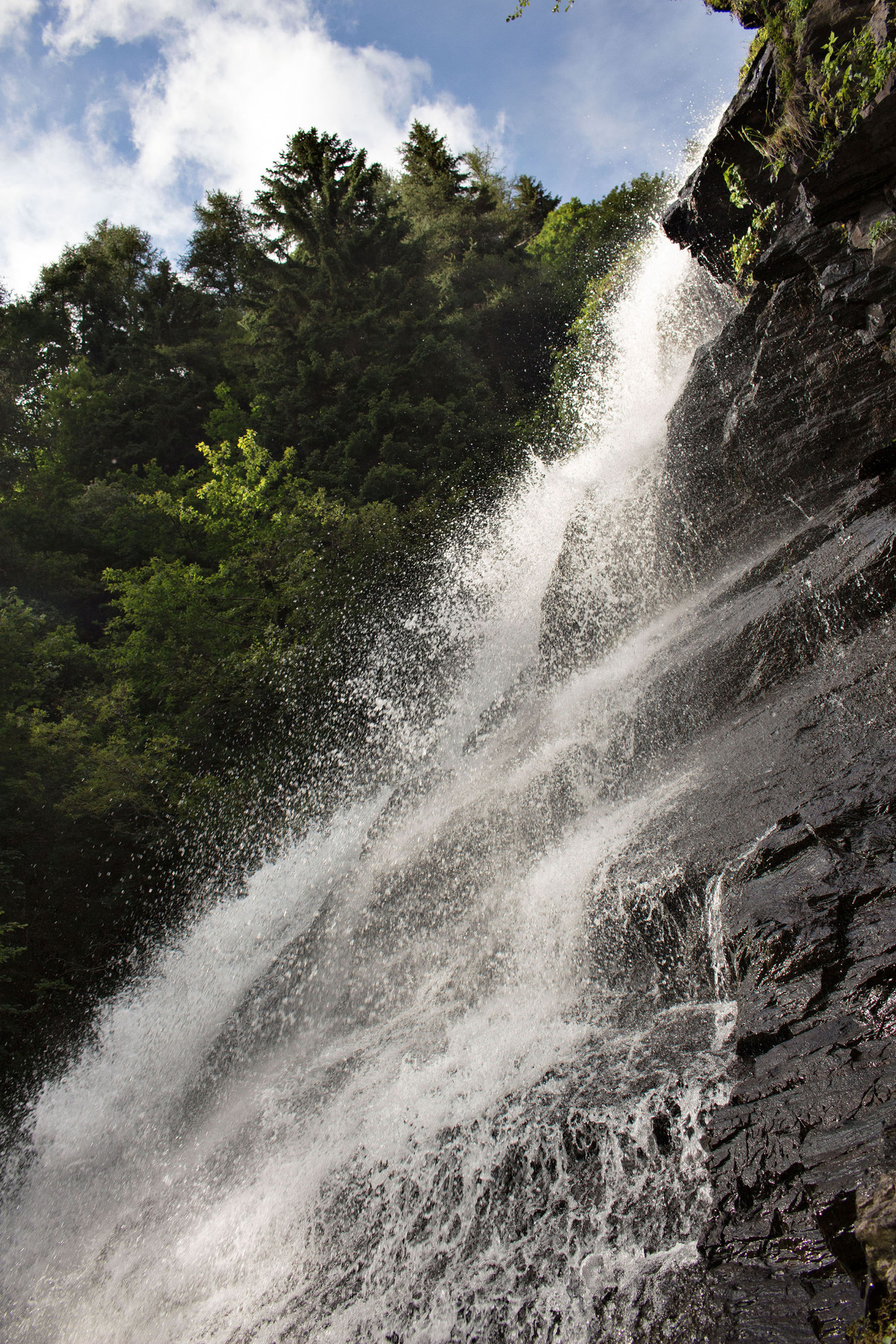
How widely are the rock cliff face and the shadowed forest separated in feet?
26.4

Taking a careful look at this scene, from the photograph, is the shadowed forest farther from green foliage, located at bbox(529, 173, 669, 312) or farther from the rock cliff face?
the rock cliff face

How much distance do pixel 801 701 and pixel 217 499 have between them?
1455 centimetres

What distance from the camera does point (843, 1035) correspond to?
3.08 m

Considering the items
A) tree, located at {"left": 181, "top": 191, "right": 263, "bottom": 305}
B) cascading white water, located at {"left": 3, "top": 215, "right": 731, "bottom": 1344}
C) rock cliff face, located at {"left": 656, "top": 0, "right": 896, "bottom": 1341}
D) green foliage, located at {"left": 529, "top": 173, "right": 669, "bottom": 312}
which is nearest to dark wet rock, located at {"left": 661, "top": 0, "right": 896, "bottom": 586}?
rock cliff face, located at {"left": 656, "top": 0, "right": 896, "bottom": 1341}

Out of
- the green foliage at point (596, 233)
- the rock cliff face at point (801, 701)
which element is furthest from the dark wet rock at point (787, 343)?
the green foliage at point (596, 233)

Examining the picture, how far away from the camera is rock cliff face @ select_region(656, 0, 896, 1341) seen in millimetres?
2602

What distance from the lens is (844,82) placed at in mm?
5609

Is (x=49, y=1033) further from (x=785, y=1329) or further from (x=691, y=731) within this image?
(x=785, y=1329)

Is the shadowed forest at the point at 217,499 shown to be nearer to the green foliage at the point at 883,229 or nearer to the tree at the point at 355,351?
the tree at the point at 355,351

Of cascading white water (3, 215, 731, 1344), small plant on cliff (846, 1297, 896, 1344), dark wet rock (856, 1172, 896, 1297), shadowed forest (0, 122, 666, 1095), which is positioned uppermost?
shadowed forest (0, 122, 666, 1095)

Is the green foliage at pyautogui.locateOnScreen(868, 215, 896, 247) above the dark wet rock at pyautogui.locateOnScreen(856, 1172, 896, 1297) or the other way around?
above

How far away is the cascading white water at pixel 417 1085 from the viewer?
3.33m

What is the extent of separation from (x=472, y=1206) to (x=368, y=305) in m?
22.4

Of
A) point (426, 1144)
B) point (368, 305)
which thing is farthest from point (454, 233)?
point (426, 1144)
